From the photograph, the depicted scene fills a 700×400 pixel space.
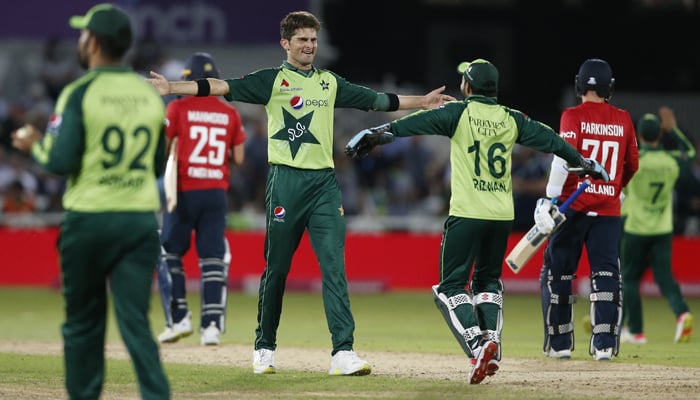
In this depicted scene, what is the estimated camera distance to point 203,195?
13.5 meters

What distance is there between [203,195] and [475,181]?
13.6ft

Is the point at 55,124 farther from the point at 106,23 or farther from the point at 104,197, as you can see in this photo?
the point at 106,23

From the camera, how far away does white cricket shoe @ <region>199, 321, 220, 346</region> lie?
13.4 meters

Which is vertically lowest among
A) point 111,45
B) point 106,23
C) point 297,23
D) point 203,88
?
point 203,88

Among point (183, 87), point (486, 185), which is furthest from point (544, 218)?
point (183, 87)

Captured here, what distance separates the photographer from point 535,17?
32.4 metres

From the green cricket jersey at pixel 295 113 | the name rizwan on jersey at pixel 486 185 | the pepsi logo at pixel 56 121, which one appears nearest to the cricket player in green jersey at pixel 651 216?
the name rizwan on jersey at pixel 486 185

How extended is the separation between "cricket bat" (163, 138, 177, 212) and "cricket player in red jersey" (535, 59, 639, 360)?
3914 millimetres

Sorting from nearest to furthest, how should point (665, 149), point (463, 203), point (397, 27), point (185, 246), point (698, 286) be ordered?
point (463, 203) → point (185, 246) → point (665, 149) → point (698, 286) → point (397, 27)

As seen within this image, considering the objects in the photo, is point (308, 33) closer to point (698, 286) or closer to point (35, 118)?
point (698, 286)

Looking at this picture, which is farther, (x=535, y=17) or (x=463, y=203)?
(x=535, y=17)

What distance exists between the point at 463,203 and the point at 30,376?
3.87 meters

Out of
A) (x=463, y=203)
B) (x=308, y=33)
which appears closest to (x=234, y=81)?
(x=308, y=33)

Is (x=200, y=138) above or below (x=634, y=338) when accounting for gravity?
above
